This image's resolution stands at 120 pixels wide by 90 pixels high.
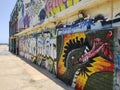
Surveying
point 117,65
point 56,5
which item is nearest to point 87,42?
point 117,65

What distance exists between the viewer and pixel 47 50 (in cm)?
1439

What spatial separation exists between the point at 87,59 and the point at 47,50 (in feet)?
22.0

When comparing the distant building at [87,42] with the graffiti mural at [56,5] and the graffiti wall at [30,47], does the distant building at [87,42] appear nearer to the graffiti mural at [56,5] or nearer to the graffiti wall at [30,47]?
the graffiti mural at [56,5]

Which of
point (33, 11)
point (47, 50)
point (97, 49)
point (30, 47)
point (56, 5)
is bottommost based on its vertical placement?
point (30, 47)

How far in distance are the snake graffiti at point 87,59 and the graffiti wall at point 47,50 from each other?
Result: 200 centimetres

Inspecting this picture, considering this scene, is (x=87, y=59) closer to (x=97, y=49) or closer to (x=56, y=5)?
(x=97, y=49)

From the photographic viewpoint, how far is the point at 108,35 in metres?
6.58

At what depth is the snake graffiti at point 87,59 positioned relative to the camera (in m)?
6.63

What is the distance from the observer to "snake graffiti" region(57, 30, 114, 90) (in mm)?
6633

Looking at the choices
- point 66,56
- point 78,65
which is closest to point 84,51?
point 78,65

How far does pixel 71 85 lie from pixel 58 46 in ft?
9.34

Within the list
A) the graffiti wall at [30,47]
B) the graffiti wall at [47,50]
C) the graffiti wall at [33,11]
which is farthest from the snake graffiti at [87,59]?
the graffiti wall at [30,47]

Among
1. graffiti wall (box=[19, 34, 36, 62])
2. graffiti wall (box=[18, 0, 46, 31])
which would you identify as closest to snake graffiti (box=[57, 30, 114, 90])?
graffiti wall (box=[18, 0, 46, 31])

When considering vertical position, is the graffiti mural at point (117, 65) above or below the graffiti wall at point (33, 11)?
below
